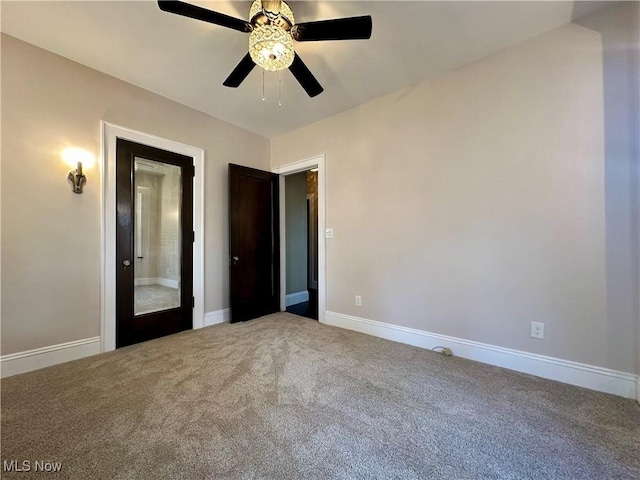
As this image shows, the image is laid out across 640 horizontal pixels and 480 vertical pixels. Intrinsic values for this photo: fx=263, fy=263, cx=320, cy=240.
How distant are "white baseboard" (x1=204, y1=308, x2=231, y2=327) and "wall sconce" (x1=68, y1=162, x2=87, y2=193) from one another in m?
1.88

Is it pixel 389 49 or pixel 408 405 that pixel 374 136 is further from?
pixel 408 405


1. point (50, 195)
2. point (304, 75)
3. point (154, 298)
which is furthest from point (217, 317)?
point (304, 75)

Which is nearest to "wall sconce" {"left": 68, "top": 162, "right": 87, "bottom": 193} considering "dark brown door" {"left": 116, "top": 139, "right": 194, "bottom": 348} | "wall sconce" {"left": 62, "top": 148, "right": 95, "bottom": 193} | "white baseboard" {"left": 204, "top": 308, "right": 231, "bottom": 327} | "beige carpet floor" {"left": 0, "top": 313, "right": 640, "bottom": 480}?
"wall sconce" {"left": 62, "top": 148, "right": 95, "bottom": 193}

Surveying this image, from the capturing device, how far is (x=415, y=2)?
5.90 feet

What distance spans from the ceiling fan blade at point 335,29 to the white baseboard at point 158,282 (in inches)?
108

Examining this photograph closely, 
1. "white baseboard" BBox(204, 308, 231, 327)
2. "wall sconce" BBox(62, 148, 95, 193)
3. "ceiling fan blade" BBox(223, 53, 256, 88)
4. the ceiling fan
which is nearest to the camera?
the ceiling fan

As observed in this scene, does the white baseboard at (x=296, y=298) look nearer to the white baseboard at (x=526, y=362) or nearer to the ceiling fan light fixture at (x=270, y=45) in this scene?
the white baseboard at (x=526, y=362)

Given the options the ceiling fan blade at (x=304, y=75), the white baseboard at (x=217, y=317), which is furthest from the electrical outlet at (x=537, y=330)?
the white baseboard at (x=217, y=317)

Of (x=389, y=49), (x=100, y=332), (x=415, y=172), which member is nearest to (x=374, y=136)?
(x=415, y=172)

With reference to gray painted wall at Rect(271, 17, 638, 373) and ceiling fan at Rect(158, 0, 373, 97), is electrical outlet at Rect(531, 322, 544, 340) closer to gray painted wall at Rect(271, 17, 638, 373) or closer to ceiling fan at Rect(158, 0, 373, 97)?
gray painted wall at Rect(271, 17, 638, 373)

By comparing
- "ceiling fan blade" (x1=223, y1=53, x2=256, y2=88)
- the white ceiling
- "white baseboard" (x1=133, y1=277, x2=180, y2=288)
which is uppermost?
the white ceiling

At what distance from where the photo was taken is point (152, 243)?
2.98 m

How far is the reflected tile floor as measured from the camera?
281 centimetres

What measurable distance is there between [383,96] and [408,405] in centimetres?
299
